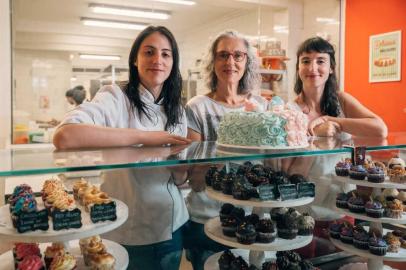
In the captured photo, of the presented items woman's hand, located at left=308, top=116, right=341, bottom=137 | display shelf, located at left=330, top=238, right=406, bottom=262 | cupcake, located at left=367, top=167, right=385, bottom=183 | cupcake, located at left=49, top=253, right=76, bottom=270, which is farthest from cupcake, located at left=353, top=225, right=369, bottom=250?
cupcake, located at left=49, top=253, right=76, bottom=270

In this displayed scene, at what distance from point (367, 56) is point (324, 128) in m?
3.37

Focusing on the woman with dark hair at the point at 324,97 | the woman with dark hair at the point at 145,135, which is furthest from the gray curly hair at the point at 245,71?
the woman with dark hair at the point at 145,135

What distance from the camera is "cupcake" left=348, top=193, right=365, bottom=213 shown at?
66.9 inches

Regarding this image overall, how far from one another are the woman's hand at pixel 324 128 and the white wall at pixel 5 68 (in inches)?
122

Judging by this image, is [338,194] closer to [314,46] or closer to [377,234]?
[377,234]

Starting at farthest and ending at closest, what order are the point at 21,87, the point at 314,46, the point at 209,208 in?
1. the point at 21,87
2. the point at 314,46
3. the point at 209,208

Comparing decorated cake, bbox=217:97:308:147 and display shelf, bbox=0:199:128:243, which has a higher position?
decorated cake, bbox=217:97:308:147

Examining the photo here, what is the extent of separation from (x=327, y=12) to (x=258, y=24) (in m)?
0.99

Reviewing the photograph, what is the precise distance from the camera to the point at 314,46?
212 centimetres

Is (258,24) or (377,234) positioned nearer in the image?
(377,234)

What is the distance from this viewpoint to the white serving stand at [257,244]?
4.42 feet

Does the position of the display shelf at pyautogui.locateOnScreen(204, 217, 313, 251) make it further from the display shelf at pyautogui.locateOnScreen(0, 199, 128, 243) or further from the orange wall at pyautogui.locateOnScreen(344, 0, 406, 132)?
the orange wall at pyautogui.locateOnScreen(344, 0, 406, 132)

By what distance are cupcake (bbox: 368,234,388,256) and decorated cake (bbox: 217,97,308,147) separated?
543 millimetres

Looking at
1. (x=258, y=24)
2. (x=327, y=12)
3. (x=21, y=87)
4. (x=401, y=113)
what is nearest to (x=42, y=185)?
(x=21, y=87)
